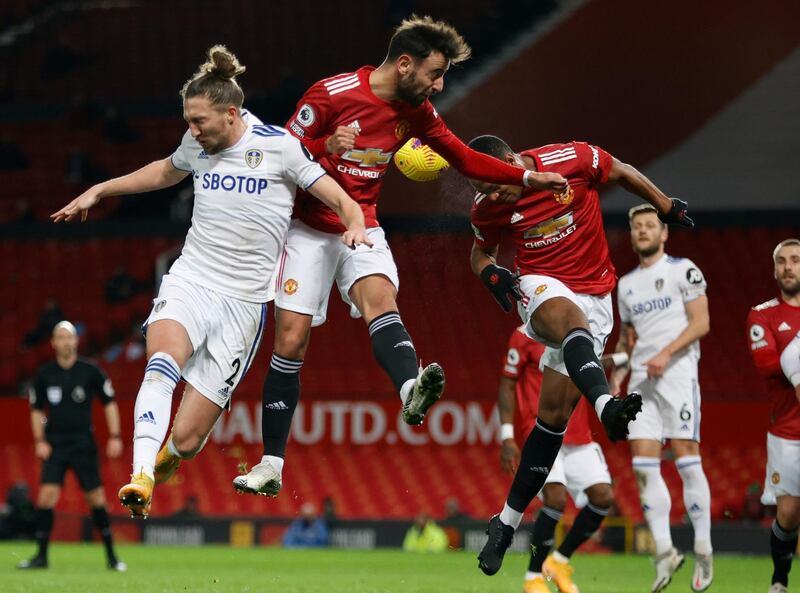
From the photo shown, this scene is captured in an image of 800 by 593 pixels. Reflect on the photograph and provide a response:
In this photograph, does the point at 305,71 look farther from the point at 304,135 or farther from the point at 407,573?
the point at 304,135

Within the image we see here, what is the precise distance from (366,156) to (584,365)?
1.66 m

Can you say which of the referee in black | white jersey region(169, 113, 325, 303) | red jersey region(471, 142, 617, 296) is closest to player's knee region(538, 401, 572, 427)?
red jersey region(471, 142, 617, 296)

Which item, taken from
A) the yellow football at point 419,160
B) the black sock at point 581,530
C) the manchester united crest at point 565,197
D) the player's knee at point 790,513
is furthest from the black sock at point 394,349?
the player's knee at point 790,513

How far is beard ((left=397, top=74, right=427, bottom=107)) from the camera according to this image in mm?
7242

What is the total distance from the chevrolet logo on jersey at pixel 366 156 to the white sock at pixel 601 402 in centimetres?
180

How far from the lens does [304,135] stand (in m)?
7.34

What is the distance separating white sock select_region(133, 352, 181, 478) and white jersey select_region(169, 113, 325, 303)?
599 millimetres

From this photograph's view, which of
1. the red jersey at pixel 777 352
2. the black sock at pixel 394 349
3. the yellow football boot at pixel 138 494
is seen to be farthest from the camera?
the red jersey at pixel 777 352

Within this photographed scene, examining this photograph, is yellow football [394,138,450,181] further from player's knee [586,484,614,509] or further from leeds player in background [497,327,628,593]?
player's knee [586,484,614,509]

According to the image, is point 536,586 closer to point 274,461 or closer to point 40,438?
point 274,461

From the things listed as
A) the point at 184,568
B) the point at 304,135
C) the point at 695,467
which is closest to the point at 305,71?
the point at 184,568

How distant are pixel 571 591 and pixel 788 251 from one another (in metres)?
2.75

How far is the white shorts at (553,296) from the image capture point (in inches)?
310

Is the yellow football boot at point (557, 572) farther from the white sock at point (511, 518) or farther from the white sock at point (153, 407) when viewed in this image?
the white sock at point (153, 407)
